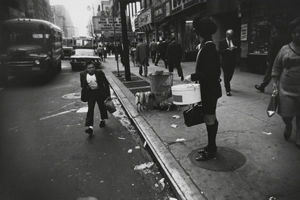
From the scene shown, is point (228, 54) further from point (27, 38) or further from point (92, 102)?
point (27, 38)

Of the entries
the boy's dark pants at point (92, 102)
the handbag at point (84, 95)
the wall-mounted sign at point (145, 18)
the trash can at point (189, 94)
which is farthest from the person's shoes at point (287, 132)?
the wall-mounted sign at point (145, 18)

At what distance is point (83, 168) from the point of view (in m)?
3.84

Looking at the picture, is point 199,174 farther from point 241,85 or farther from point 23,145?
point 241,85

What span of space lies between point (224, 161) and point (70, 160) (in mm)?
2558

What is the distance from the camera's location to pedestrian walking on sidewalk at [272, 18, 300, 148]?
352cm

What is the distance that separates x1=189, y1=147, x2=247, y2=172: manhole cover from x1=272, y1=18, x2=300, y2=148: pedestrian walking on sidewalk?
1.02 meters

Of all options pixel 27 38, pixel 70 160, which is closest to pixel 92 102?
pixel 70 160

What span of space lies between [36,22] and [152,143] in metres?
12.1

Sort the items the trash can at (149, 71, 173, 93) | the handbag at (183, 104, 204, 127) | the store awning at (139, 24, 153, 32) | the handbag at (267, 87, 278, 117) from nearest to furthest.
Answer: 1. the handbag at (183, 104, 204, 127)
2. the handbag at (267, 87, 278, 117)
3. the trash can at (149, 71, 173, 93)
4. the store awning at (139, 24, 153, 32)

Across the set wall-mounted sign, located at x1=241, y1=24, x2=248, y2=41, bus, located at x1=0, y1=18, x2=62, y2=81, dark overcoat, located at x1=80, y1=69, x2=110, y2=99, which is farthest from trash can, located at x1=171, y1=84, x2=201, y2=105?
bus, located at x1=0, y1=18, x2=62, y2=81

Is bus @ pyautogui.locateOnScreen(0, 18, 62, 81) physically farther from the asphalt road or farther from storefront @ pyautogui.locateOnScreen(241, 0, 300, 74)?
storefront @ pyautogui.locateOnScreen(241, 0, 300, 74)

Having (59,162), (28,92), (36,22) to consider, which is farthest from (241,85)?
(36,22)

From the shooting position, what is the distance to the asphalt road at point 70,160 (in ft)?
10.5

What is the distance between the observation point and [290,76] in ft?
11.9
